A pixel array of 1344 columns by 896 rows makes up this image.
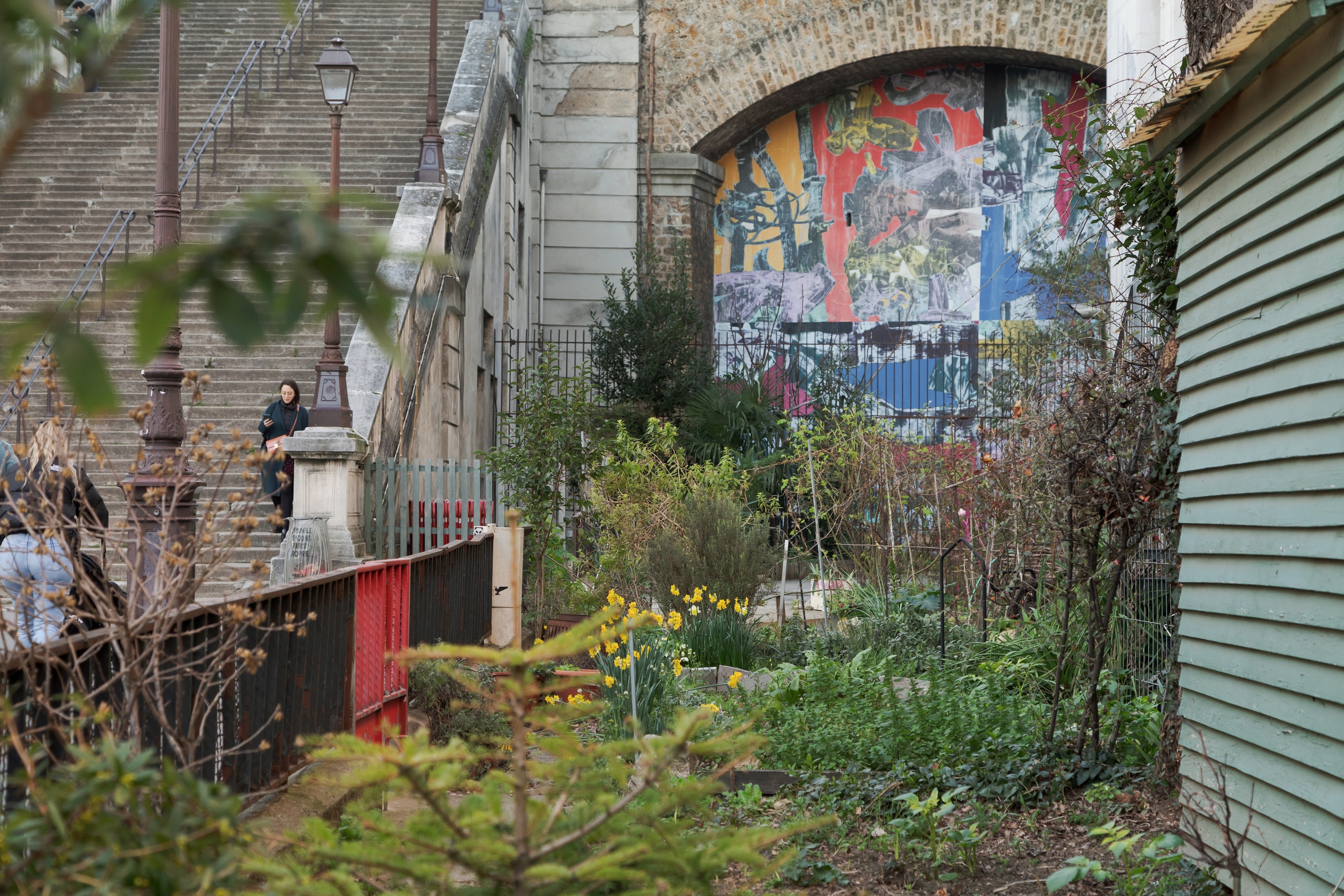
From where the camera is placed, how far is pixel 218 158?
667 inches

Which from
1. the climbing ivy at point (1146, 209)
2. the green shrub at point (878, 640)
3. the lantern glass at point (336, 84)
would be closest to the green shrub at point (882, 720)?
the green shrub at point (878, 640)

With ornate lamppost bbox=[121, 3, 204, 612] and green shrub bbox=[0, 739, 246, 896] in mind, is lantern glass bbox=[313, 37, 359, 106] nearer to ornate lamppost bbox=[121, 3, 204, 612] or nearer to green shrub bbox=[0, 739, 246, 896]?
ornate lamppost bbox=[121, 3, 204, 612]

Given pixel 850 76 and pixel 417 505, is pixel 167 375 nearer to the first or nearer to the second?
pixel 417 505

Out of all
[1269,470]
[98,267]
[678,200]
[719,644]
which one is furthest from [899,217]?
[1269,470]

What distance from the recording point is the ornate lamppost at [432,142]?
1470 cm

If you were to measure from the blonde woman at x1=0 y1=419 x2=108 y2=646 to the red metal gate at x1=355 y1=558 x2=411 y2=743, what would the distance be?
1288mm

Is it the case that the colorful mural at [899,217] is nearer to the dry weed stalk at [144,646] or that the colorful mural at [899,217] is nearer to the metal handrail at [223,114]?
the metal handrail at [223,114]

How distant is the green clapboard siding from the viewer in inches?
152

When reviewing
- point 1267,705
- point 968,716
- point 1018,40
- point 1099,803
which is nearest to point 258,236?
point 1267,705

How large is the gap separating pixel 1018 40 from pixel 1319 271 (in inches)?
747

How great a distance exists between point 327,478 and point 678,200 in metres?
13.1

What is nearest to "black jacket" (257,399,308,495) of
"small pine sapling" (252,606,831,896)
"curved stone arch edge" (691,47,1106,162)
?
"small pine sapling" (252,606,831,896)

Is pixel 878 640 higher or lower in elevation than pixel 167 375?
lower

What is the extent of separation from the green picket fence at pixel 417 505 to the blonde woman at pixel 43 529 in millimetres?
5689
